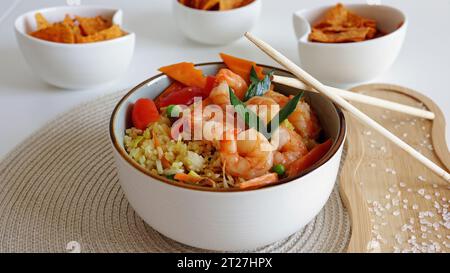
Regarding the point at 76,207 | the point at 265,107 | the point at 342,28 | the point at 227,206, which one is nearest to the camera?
the point at 227,206

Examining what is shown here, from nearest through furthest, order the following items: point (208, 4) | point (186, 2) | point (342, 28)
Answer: point (342, 28)
point (208, 4)
point (186, 2)

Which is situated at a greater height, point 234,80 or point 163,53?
point 234,80

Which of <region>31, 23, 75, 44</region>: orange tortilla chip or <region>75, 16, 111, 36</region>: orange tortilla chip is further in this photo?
<region>75, 16, 111, 36</region>: orange tortilla chip

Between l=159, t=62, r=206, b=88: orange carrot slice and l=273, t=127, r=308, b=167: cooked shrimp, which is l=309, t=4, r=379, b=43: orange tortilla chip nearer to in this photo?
l=159, t=62, r=206, b=88: orange carrot slice

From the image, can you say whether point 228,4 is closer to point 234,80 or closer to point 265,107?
point 234,80

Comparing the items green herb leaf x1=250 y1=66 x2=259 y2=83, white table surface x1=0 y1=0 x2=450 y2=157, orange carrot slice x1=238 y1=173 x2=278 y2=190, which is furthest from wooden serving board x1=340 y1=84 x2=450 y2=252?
green herb leaf x1=250 y1=66 x2=259 y2=83

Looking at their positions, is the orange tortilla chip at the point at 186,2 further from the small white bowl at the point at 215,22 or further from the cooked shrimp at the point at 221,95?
the cooked shrimp at the point at 221,95

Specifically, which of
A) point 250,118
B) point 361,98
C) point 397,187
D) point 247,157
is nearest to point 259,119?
point 250,118
